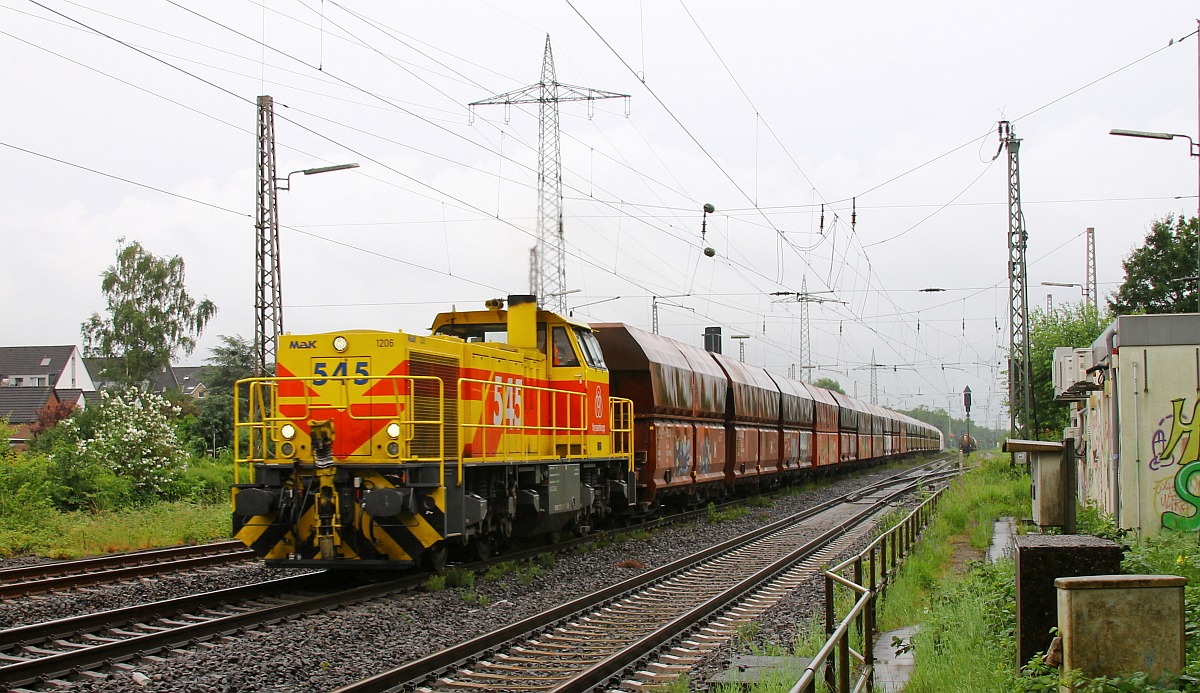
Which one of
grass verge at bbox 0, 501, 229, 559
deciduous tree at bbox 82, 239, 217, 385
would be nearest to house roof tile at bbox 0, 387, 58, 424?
deciduous tree at bbox 82, 239, 217, 385

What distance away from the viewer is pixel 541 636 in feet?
31.7

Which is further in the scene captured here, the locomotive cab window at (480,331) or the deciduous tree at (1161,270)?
the deciduous tree at (1161,270)

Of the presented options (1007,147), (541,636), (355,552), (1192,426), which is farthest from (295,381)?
(1007,147)

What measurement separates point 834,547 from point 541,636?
361 inches

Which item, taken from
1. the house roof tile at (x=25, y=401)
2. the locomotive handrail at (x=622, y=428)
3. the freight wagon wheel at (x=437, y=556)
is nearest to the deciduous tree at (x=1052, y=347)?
the locomotive handrail at (x=622, y=428)

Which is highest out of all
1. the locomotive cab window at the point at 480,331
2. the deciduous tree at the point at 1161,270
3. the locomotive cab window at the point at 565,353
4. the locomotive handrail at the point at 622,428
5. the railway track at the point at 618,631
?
the deciduous tree at the point at 1161,270

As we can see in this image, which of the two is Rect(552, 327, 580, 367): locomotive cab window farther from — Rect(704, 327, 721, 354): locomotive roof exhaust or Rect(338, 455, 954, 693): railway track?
Rect(704, 327, 721, 354): locomotive roof exhaust

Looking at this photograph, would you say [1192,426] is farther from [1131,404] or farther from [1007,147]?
[1007,147]

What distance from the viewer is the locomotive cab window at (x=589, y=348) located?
643 inches

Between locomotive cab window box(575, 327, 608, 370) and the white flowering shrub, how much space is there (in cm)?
1100

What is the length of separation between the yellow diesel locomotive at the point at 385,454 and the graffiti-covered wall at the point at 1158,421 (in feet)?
25.1

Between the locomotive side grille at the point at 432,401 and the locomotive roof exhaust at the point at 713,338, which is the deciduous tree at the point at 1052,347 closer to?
the locomotive roof exhaust at the point at 713,338

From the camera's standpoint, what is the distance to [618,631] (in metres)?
10.1

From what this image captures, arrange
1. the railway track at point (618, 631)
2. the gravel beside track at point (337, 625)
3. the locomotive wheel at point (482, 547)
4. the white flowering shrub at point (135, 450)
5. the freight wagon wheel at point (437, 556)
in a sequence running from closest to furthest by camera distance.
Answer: the gravel beside track at point (337, 625) < the railway track at point (618, 631) < the freight wagon wheel at point (437, 556) < the locomotive wheel at point (482, 547) < the white flowering shrub at point (135, 450)
